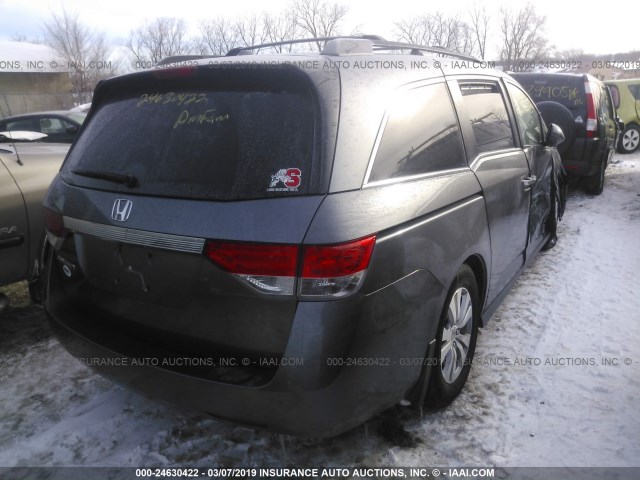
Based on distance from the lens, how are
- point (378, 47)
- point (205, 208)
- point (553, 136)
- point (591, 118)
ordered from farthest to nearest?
1. point (591, 118)
2. point (553, 136)
3. point (378, 47)
4. point (205, 208)

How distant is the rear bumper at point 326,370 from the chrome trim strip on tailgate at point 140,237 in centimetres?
44

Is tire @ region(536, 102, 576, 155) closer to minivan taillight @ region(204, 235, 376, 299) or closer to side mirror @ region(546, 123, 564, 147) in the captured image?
side mirror @ region(546, 123, 564, 147)

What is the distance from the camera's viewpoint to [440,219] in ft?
6.88

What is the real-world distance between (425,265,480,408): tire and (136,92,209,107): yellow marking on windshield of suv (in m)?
1.38

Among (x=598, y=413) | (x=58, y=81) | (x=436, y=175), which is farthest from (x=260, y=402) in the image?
(x=58, y=81)

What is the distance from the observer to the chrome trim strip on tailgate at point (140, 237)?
1.70 metres

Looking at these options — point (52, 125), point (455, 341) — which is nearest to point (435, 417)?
point (455, 341)

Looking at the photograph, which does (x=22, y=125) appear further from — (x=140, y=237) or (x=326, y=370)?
(x=326, y=370)

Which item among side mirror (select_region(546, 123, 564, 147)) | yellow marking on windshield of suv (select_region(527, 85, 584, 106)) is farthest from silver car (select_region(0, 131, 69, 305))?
yellow marking on windshield of suv (select_region(527, 85, 584, 106))

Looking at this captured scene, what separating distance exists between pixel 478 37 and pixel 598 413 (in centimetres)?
4977

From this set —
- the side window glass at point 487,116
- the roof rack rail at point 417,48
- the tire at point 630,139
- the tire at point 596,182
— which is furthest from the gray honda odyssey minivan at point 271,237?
the tire at point 630,139

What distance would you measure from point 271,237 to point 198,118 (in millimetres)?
667

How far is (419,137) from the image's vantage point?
216cm

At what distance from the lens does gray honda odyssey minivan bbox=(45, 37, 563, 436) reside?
1.64 metres
